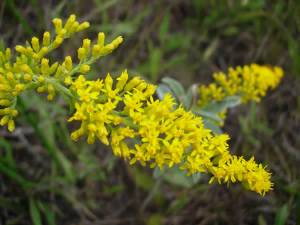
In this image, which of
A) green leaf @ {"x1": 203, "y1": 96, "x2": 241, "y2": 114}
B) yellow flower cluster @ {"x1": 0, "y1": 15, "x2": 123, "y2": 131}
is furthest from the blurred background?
yellow flower cluster @ {"x1": 0, "y1": 15, "x2": 123, "y2": 131}

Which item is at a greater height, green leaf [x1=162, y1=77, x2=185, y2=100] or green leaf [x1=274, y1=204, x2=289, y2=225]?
green leaf [x1=162, y1=77, x2=185, y2=100]

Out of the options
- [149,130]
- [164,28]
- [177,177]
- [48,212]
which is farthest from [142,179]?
[149,130]

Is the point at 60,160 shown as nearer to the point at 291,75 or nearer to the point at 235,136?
the point at 235,136

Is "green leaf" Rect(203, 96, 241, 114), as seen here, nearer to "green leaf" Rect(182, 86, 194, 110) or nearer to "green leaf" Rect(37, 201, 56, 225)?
"green leaf" Rect(182, 86, 194, 110)

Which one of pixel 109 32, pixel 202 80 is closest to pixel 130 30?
pixel 109 32

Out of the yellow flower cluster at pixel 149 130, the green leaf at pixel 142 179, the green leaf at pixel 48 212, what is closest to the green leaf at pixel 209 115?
the yellow flower cluster at pixel 149 130

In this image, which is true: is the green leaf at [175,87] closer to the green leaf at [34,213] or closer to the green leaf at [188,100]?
the green leaf at [188,100]

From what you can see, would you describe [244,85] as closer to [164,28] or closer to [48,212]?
[164,28]
